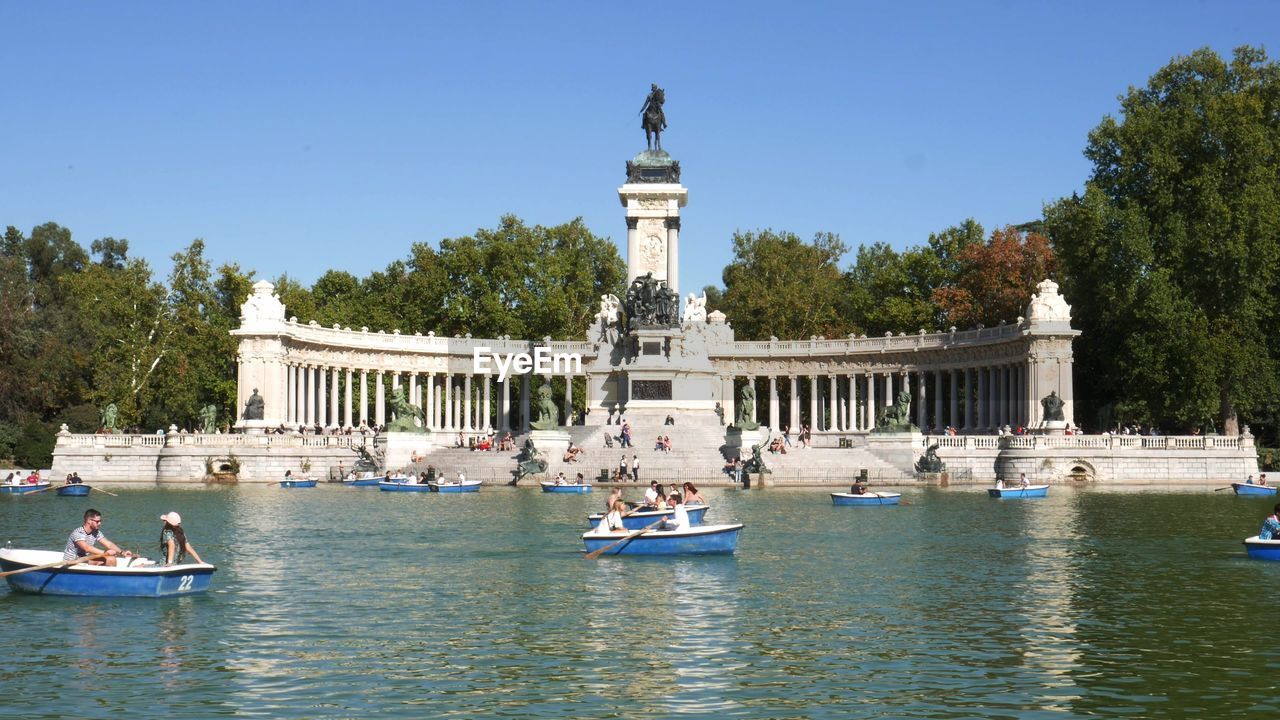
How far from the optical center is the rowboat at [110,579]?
24547 mm

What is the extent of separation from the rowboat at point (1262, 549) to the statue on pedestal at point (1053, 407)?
129ft

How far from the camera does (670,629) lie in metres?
22.3

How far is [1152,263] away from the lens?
7081 cm

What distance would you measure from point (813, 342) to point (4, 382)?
4815 centimetres

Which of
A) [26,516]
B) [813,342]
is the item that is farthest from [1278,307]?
[26,516]

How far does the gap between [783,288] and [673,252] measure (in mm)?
23908

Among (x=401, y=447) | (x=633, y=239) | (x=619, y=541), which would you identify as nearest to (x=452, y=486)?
(x=401, y=447)

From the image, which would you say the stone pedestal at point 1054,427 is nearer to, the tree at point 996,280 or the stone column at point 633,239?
the tree at point 996,280

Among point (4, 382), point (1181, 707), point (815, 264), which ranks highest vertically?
point (815, 264)

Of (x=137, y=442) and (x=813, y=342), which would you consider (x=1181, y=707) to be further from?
(x=813, y=342)

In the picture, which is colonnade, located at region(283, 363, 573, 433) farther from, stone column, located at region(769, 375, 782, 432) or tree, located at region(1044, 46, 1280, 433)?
tree, located at region(1044, 46, 1280, 433)

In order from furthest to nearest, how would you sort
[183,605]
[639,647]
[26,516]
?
[26,516] < [183,605] < [639,647]

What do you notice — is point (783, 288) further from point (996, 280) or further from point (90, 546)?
point (90, 546)

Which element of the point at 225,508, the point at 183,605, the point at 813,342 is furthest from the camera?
the point at 813,342
